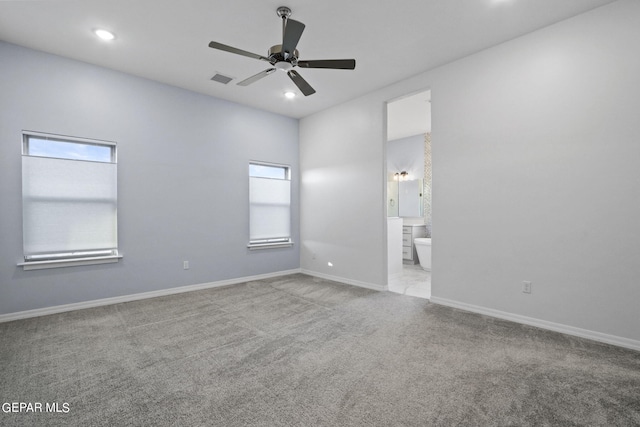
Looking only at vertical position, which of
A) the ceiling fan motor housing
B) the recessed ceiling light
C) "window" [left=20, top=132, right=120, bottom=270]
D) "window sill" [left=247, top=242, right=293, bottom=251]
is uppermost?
the recessed ceiling light

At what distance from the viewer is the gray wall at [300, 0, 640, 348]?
2.60 metres

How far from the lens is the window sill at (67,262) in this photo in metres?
3.32

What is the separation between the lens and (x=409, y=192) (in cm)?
712

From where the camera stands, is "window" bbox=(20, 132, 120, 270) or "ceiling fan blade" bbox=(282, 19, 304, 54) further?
"window" bbox=(20, 132, 120, 270)

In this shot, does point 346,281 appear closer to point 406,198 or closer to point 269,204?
point 269,204

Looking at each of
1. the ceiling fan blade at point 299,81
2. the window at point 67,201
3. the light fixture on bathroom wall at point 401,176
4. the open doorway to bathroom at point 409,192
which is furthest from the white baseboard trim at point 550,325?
the window at point 67,201

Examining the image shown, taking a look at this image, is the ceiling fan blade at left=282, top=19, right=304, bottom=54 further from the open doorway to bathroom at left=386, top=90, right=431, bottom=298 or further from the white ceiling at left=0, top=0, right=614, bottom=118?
the open doorway to bathroom at left=386, top=90, right=431, bottom=298

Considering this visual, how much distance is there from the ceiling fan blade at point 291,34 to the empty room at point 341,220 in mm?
169

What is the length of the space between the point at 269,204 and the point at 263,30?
300 centimetres

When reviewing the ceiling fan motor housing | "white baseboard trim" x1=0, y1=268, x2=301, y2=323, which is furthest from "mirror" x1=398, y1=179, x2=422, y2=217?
the ceiling fan motor housing

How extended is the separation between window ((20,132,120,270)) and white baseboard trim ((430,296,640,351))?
4417 mm

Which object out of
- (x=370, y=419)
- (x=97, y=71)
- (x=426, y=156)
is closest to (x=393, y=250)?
(x=426, y=156)

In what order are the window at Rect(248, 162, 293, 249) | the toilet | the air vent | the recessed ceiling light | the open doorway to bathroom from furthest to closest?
the toilet → the open doorway to bathroom → the window at Rect(248, 162, 293, 249) → the air vent → the recessed ceiling light

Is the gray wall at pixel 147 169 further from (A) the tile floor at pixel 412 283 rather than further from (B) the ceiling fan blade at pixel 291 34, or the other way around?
(B) the ceiling fan blade at pixel 291 34
